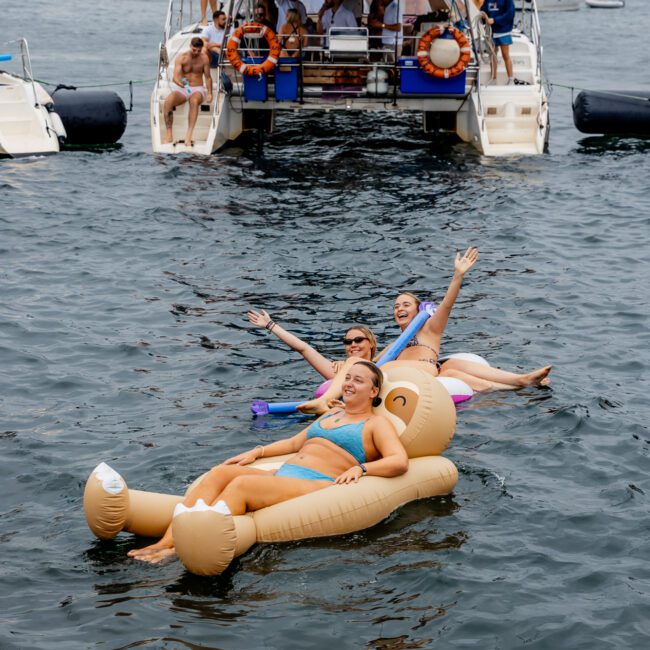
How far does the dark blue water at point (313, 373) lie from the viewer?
6.98 meters

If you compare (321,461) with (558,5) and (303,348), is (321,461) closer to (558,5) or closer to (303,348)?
(303,348)

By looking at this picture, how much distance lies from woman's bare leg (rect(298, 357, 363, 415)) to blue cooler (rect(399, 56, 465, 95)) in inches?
421

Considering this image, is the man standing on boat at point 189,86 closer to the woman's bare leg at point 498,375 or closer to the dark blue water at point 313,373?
the dark blue water at point 313,373

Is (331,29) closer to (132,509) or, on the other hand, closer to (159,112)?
(159,112)

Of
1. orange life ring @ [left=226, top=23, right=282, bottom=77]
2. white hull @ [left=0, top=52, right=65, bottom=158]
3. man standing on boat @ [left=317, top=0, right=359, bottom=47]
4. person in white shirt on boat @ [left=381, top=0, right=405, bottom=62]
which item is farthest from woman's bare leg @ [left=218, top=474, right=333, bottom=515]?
man standing on boat @ [left=317, top=0, right=359, bottom=47]

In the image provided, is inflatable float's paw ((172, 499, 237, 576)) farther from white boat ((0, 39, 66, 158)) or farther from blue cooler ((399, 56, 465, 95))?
white boat ((0, 39, 66, 158))

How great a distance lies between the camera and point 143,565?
23.8 feet

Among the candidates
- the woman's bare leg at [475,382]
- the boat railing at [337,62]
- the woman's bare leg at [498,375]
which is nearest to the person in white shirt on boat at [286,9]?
the boat railing at [337,62]

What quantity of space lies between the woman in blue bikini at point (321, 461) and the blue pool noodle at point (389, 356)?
1.26m

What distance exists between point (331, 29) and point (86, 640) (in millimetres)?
14829

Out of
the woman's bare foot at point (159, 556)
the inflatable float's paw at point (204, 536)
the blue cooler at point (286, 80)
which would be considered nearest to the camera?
the inflatable float's paw at point (204, 536)

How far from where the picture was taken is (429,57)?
18906 mm

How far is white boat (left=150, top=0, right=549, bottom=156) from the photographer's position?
19250 mm

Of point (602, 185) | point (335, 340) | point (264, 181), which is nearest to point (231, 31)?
point (264, 181)
